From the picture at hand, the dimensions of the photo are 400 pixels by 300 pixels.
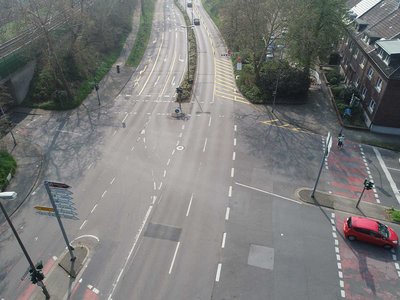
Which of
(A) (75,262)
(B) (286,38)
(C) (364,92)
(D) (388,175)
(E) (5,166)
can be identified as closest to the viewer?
(A) (75,262)

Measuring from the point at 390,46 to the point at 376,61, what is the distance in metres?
2.47

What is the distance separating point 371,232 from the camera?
2681cm

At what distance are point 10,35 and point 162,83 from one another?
25.5 metres

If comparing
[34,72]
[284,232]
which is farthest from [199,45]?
[284,232]

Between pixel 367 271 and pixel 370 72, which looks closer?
pixel 367 271

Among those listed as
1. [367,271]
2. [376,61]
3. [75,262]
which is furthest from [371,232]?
[376,61]

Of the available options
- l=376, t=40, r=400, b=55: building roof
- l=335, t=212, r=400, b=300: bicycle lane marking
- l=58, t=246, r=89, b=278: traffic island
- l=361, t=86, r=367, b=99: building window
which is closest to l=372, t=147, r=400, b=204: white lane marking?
l=335, t=212, r=400, b=300: bicycle lane marking

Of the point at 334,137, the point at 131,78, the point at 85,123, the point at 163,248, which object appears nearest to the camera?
the point at 163,248

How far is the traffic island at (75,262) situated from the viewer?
25.1 metres

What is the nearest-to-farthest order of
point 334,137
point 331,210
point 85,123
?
point 331,210 < point 334,137 < point 85,123

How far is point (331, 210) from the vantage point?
30781 millimetres

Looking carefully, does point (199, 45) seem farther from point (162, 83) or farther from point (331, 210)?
point (331, 210)

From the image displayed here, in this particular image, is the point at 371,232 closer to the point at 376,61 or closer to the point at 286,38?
the point at 376,61

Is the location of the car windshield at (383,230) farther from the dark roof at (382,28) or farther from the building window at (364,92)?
the building window at (364,92)
